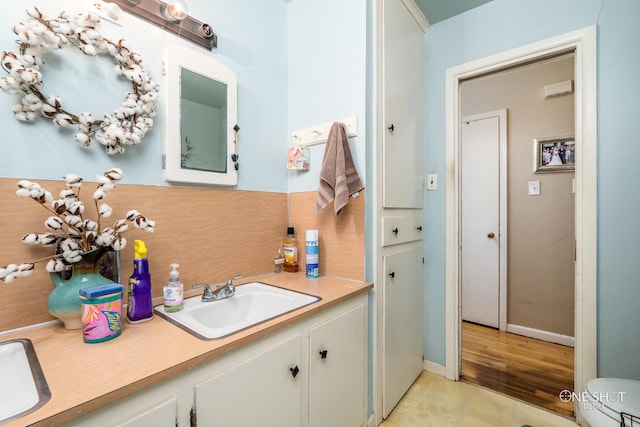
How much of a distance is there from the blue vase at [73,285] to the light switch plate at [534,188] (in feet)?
10.3

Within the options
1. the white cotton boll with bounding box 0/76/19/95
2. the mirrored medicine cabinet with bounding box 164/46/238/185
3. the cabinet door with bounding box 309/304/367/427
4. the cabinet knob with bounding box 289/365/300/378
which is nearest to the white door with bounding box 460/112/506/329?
the cabinet door with bounding box 309/304/367/427

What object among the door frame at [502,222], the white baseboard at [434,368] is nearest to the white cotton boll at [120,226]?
the white baseboard at [434,368]

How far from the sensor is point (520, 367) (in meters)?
2.05

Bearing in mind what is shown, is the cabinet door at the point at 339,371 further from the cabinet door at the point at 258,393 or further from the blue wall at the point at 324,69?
the blue wall at the point at 324,69

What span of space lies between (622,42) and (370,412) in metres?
Result: 2.32

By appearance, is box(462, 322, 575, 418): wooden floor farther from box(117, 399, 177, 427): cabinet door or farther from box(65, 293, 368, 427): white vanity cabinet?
box(117, 399, 177, 427): cabinet door

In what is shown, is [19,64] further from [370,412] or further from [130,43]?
[370,412]

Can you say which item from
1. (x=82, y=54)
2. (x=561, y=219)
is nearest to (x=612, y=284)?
(x=561, y=219)

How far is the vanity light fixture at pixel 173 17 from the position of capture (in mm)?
1098

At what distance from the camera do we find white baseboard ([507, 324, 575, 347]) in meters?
2.36

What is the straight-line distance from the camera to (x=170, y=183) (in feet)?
3.89

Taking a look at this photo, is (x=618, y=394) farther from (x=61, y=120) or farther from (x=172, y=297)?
(x=61, y=120)

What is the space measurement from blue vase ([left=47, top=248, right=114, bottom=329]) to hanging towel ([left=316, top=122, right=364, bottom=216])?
0.93 metres

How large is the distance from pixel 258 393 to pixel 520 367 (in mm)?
2141
